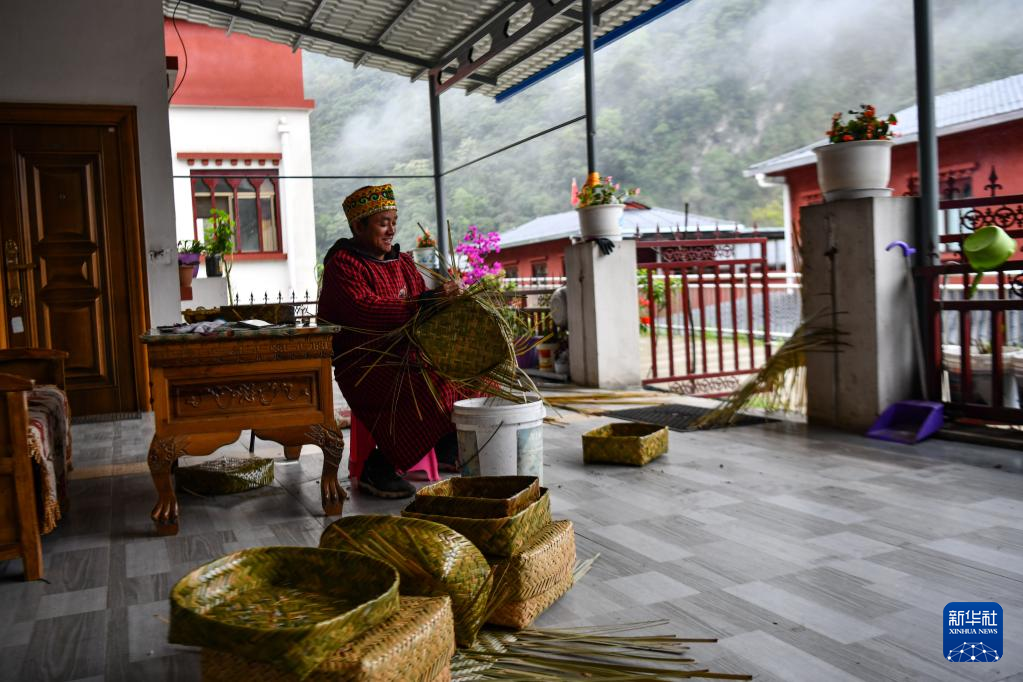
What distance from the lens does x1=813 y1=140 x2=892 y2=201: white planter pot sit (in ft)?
14.4

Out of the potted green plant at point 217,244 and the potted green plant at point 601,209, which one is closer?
the potted green plant at point 601,209

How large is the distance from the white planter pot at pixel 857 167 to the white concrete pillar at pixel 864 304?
0.07 m

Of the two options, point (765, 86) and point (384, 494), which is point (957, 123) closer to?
point (384, 494)

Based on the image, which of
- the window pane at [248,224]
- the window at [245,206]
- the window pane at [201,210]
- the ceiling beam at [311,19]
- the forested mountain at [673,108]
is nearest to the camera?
the ceiling beam at [311,19]

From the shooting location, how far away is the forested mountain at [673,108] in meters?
32.9

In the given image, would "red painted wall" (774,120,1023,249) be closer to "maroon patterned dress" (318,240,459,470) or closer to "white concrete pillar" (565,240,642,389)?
"white concrete pillar" (565,240,642,389)

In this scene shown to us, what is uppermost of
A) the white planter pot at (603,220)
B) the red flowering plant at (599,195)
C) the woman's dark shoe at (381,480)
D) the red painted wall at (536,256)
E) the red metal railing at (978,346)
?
the red painted wall at (536,256)

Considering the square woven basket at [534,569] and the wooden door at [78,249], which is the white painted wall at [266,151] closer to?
the wooden door at [78,249]

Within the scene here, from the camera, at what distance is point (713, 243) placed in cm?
659

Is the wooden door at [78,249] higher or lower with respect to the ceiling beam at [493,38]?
lower

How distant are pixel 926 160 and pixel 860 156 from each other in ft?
1.02

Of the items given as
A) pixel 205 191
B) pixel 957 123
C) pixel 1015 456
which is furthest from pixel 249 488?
pixel 205 191

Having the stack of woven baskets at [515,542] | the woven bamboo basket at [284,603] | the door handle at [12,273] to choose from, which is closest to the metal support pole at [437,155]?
the door handle at [12,273]

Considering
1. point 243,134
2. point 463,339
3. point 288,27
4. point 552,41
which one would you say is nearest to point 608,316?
point 463,339
